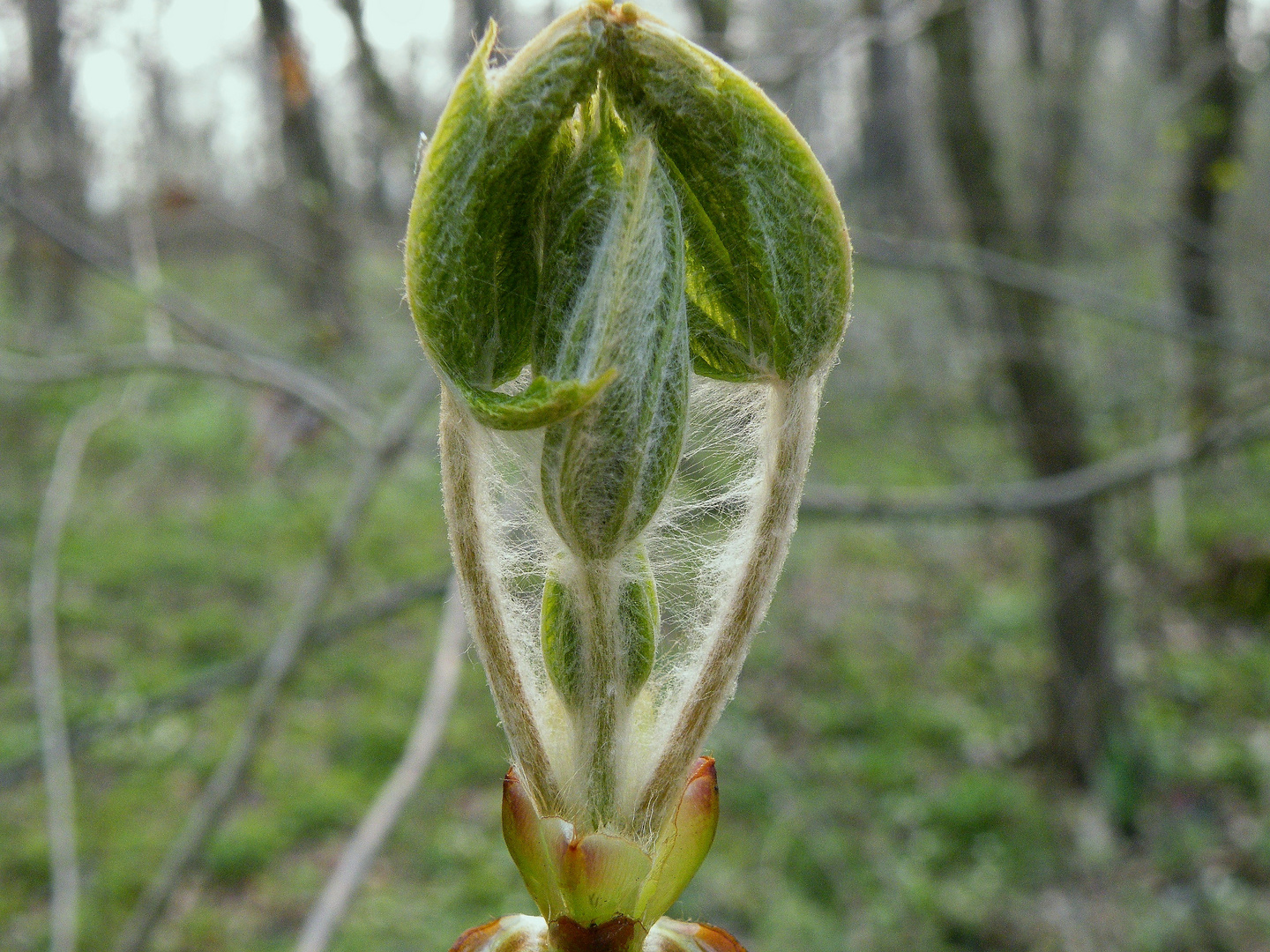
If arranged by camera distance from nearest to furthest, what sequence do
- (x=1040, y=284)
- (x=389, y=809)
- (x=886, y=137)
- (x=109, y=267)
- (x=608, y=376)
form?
(x=608, y=376)
(x=389, y=809)
(x=109, y=267)
(x=1040, y=284)
(x=886, y=137)

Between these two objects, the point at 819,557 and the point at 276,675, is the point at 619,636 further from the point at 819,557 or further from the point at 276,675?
the point at 819,557

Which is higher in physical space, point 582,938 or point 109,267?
point 109,267

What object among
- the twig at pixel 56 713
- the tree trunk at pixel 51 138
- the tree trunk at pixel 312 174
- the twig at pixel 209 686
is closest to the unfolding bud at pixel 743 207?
the twig at pixel 56 713

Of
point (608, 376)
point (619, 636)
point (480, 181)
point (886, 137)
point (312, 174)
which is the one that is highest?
point (886, 137)

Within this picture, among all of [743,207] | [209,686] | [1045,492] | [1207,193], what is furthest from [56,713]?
[1207,193]

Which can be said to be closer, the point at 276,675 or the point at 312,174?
the point at 276,675

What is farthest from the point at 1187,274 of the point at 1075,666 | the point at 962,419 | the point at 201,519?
the point at 201,519

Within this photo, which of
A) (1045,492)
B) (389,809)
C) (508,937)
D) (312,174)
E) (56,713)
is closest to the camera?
(508,937)

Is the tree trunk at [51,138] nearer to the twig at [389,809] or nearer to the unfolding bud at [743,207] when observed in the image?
the twig at [389,809]

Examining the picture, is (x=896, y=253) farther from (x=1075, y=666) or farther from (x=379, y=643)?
(x=379, y=643)
